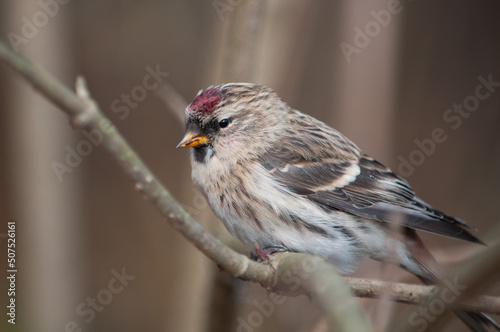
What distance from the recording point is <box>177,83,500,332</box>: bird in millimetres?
2324

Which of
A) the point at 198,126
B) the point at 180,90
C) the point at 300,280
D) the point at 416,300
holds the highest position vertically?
the point at 180,90

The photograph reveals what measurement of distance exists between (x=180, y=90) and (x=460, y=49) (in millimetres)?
2126

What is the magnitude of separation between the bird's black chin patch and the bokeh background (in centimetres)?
25

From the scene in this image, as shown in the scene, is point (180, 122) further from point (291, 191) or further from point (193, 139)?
point (291, 191)

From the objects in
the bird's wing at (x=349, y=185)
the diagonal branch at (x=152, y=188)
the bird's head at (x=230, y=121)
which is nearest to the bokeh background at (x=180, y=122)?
the bird's head at (x=230, y=121)

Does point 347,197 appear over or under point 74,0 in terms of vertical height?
under

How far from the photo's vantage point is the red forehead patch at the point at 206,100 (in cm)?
235

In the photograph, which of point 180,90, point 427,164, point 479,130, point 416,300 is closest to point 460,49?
point 479,130

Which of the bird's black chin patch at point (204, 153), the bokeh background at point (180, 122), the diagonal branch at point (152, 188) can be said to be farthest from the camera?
the bokeh background at point (180, 122)

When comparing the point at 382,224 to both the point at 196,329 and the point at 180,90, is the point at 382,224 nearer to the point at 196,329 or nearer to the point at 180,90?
the point at 196,329

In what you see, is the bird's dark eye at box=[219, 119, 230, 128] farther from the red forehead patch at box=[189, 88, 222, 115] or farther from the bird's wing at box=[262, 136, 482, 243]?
the bird's wing at box=[262, 136, 482, 243]

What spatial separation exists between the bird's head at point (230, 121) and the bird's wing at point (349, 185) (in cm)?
11

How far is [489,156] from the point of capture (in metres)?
3.96

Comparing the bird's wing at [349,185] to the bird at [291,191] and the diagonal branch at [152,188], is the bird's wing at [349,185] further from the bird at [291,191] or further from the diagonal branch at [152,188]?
the diagonal branch at [152,188]
